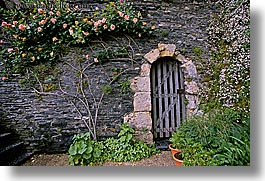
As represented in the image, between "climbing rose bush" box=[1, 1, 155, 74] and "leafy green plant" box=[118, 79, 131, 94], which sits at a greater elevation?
"climbing rose bush" box=[1, 1, 155, 74]

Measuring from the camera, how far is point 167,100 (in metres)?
2.25

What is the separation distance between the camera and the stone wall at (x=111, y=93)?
84.4 inches

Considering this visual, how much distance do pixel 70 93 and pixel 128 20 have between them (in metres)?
0.93

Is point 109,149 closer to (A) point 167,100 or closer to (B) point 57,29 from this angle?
(A) point 167,100

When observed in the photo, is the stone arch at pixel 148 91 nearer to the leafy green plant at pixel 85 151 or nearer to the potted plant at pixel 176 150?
the potted plant at pixel 176 150

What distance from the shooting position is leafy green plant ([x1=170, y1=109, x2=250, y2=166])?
1649 millimetres

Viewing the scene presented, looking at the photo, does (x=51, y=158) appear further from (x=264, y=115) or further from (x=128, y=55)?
(x=264, y=115)

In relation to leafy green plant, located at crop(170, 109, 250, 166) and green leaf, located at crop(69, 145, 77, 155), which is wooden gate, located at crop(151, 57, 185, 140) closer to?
leafy green plant, located at crop(170, 109, 250, 166)

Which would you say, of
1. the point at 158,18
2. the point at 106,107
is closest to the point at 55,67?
the point at 106,107

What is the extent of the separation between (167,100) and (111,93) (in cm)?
54

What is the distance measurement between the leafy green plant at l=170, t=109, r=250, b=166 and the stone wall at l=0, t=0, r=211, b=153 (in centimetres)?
36

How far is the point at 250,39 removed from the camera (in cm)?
190

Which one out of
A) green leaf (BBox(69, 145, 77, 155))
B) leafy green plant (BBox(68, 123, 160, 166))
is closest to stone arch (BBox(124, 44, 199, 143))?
leafy green plant (BBox(68, 123, 160, 166))

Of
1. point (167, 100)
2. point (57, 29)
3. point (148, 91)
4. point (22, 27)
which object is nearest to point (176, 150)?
point (167, 100)
